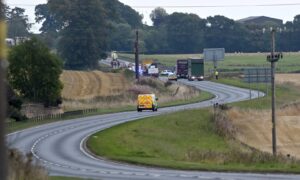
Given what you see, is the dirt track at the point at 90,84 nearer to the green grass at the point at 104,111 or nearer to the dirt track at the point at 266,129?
the green grass at the point at 104,111

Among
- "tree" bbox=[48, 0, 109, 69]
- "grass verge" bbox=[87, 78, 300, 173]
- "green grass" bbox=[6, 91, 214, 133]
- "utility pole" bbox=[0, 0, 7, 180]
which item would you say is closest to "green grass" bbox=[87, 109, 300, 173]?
"grass verge" bbox=[87, 78, 300, 173]

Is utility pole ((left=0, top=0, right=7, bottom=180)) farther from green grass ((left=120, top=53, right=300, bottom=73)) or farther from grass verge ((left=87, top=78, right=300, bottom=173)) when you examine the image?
green grass ((left=120, top=53, right=300, bottom=73))

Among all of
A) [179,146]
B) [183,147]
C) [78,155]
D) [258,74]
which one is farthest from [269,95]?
[78,155]

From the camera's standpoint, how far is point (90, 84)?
106500 millimetres

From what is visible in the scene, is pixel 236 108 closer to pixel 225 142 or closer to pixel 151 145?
pixel 225 142

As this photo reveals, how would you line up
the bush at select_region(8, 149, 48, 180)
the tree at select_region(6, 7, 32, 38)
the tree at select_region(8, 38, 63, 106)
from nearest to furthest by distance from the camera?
the bush at select_region(8, 149, 48, 180) < the tree at select_region(8, 38, 63, 106) < the tree at select_region(6, 7, 32, 38)

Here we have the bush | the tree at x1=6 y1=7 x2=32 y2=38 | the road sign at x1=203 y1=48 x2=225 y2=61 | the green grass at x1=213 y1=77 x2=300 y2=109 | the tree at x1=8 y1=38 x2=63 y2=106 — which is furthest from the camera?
the tree at x1=6 y1=7 x2=32 y2=38

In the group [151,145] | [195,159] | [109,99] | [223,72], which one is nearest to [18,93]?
[109,99]

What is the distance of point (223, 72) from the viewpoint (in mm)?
150375

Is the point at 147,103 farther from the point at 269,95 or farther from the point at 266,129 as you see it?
the point at 269,95

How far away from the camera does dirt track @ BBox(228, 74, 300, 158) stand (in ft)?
203

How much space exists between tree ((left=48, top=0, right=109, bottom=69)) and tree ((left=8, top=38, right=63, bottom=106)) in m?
50.7

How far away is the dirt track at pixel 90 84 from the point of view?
95812 millimetres

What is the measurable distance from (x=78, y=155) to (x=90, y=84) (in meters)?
63.9
